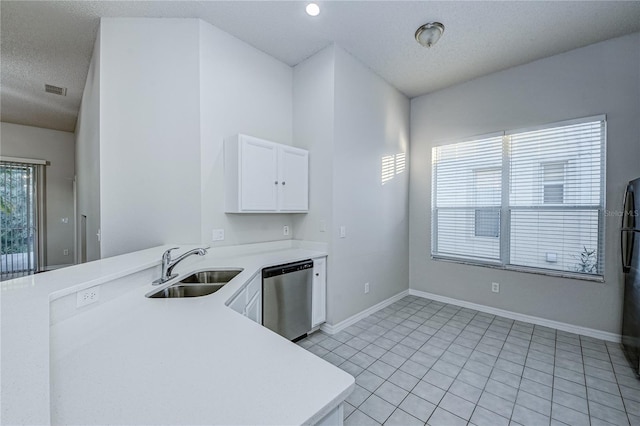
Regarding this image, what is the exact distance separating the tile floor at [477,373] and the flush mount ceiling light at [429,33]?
123 inches

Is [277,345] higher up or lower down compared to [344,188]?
lower down

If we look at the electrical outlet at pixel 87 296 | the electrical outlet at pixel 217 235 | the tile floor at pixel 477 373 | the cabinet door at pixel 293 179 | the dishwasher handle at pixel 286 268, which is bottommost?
the tile floor at pixel 477 373

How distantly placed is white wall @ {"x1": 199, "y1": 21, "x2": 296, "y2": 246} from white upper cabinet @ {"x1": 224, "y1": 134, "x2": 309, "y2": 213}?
153mm

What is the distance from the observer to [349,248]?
3088mm

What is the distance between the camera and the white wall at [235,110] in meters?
2.55

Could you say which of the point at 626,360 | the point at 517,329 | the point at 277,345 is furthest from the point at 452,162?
the point at 277,345

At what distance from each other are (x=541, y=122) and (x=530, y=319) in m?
2.40

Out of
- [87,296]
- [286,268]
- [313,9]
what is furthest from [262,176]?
[87,296]

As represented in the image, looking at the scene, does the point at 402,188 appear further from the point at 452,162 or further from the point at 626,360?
the point at 626,360

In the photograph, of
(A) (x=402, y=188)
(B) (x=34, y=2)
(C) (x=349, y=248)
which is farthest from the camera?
(A) (x=402, y=188)

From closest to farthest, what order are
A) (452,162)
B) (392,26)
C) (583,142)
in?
(392,26), (583,142), (452,162)

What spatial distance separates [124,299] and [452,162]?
4042 millimetres

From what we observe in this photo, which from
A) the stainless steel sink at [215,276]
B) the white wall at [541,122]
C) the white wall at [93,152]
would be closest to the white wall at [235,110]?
the stainless steel sink at [215,276]

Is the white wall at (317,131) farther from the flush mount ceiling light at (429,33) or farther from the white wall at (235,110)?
the flush mount ceiling light at (429,33)
